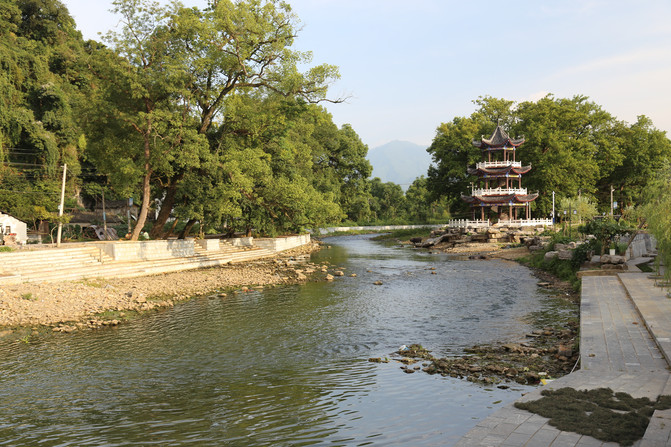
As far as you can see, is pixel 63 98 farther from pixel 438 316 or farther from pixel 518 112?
pixel 518 112

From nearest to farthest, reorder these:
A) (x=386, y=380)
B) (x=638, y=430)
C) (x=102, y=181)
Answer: (x=638, y=430), (x=386, y=380), (x=102, y=181)

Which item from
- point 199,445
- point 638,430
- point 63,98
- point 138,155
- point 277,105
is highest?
point 63,98

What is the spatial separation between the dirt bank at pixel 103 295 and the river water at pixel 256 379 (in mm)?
1358

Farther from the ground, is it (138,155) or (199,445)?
(138,155)

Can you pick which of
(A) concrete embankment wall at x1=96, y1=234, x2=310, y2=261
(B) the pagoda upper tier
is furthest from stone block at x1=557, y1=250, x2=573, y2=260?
(B) the pagoda upper tier

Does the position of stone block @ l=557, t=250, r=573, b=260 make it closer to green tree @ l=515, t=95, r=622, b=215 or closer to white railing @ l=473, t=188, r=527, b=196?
white railing @ l=473, t=188, r=527, b=196

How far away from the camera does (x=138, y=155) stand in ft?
94.2

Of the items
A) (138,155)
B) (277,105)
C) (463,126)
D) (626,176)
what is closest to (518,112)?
(463,126)

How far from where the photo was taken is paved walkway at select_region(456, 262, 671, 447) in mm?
5660

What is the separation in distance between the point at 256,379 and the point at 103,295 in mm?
10603

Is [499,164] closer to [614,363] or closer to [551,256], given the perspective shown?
[551,256]

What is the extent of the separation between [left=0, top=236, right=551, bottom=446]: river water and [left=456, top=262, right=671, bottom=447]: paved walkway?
3.57 ft

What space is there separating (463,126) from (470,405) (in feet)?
184

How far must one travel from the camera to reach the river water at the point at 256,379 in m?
7.39
